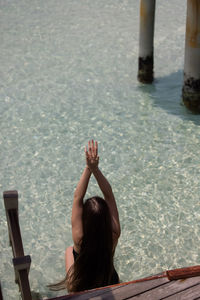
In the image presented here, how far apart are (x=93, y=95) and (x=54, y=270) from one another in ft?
13.5

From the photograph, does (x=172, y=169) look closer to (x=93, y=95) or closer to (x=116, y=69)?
(x=93, y=95)

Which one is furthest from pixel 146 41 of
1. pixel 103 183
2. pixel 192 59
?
pixel 103 183

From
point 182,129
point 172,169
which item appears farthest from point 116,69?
point 172,169

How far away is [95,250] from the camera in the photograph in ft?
10.6

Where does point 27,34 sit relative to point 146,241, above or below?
above

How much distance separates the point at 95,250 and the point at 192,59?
4.43 meters

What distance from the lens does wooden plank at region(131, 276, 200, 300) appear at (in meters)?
3.14

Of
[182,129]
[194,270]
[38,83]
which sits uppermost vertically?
[38,83]

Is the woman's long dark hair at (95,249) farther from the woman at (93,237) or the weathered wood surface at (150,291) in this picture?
the weathered wood surface at (150,291)

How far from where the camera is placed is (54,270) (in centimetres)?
453

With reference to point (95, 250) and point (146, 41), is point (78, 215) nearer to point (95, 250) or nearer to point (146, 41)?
point (95, 250)

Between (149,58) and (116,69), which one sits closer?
(149,58)

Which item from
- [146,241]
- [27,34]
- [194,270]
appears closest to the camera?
[194,270]

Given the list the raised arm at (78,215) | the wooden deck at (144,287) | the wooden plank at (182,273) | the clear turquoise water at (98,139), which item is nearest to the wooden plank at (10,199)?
the wooden deck at (144,287)
